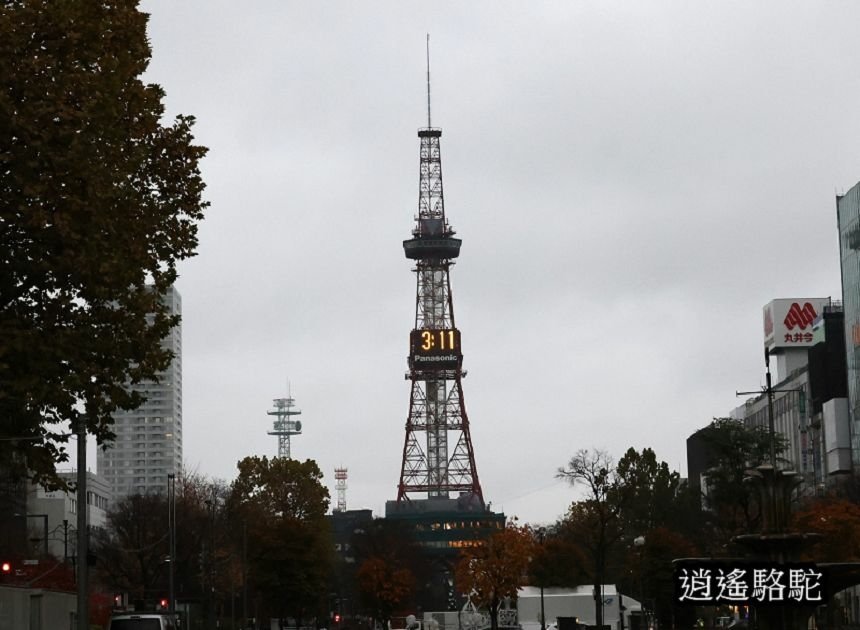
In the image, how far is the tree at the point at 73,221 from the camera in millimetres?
29234

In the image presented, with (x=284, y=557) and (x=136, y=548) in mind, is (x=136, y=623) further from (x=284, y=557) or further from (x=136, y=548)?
(x=284, y=557)

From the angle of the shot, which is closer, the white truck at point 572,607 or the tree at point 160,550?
the white truck at point 572,607

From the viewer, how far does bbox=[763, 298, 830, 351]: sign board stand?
17262 cm

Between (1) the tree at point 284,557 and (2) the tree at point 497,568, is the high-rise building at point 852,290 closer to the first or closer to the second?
(2) the tree at point 497,568

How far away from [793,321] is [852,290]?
1392 inches

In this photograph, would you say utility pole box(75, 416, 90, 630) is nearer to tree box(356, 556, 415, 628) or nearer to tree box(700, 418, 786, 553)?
tree box(700, 418, 786, 553)

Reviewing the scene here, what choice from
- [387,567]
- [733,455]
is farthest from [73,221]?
[387,567]

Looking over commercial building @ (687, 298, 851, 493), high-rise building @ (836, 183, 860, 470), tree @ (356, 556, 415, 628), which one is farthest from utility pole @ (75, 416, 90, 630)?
high-rise building @ (836, 183, 860, 470)

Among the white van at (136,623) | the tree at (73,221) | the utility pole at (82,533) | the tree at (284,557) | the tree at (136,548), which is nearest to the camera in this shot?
the tree at (73,221)

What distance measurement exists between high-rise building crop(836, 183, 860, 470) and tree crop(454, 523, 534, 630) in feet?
129

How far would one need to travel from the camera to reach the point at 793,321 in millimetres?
173250

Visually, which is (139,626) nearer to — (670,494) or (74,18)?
(74,18)

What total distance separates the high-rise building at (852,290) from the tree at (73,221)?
362ft

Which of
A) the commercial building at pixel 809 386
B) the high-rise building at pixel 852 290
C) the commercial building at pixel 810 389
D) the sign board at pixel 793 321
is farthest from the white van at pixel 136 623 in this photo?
the sign board at pixel 793 321
